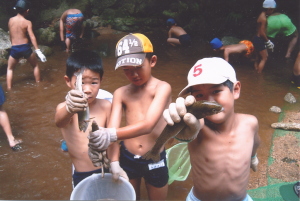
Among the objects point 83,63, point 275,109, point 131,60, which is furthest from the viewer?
point 275,109

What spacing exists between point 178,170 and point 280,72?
5.01 m

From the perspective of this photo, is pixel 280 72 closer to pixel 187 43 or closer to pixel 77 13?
pixel 187 43

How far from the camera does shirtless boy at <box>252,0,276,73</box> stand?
21.1ft

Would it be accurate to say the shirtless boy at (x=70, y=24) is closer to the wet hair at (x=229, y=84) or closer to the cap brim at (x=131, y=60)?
the cap brim at (x=131, y=60)

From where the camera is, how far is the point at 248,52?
717 cm

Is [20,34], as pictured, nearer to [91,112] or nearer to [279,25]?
[91,112]

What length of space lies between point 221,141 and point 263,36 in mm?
5467

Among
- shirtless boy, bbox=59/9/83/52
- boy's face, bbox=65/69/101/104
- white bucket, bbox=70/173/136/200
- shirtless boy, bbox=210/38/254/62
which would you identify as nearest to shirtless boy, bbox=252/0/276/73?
shirtless boy, bbox=210/38/254/62

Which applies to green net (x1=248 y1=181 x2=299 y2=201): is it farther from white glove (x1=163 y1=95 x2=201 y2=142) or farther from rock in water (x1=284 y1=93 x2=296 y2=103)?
rock in water (x1=284 y1=93 x2=296 y2=103)

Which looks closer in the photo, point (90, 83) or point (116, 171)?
point (116, 171)

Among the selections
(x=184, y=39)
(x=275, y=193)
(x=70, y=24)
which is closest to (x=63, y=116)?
(x=275, y=193)

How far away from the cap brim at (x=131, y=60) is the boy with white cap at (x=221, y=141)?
20.2 inches

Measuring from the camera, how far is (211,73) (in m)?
1.69

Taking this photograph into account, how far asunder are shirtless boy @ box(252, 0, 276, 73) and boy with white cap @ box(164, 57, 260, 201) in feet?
17.1
